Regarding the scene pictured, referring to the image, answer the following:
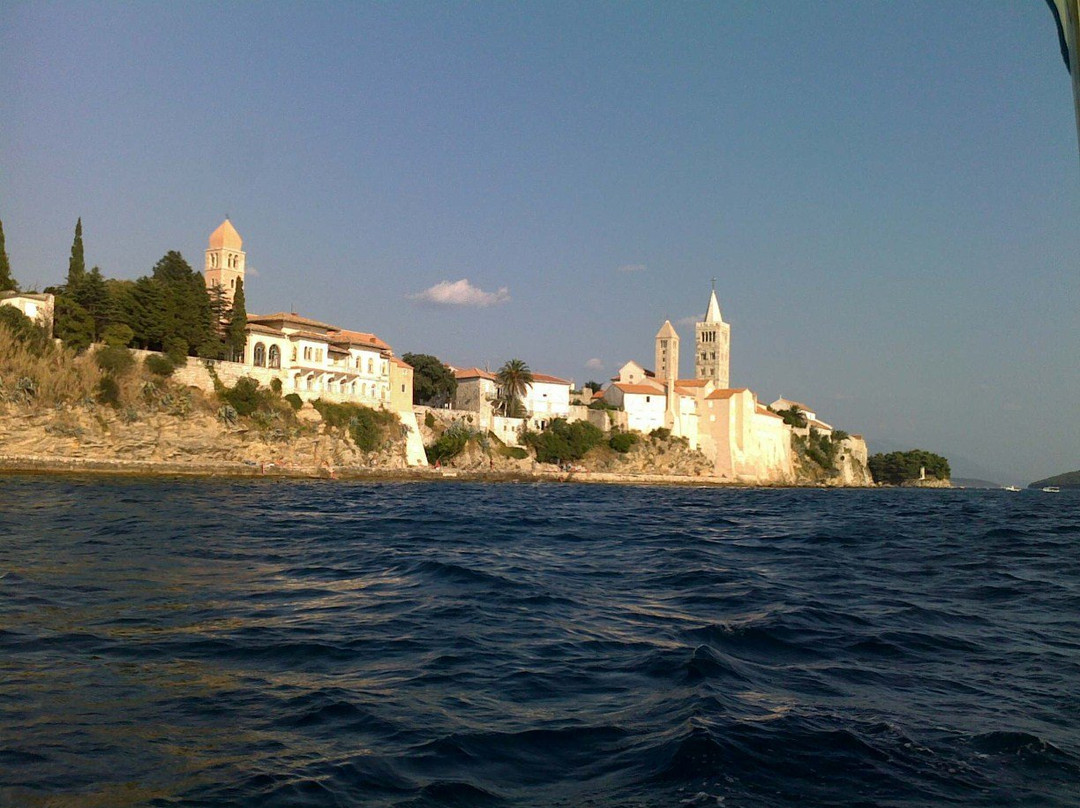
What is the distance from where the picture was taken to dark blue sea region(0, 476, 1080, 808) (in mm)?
4012

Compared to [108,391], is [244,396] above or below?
above

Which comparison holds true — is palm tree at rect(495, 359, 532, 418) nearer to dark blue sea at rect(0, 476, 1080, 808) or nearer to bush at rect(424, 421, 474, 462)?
bush at rect(424, 421, 474, 462)

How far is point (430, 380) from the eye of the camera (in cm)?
6850

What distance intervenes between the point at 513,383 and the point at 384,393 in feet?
43.9

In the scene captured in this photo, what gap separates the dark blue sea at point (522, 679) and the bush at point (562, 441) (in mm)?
51203

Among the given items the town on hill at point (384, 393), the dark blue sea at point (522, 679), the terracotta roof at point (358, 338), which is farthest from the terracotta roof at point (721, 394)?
the dark blue sea at point (522, 679)

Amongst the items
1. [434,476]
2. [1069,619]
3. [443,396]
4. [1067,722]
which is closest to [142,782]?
[1067,722]

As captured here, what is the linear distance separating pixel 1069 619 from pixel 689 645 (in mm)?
4286

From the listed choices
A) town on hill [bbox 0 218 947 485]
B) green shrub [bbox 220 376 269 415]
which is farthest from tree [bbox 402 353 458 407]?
green shrub [bbox 220 376 269 415]

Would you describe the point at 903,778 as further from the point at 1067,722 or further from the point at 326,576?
the point at 326,576

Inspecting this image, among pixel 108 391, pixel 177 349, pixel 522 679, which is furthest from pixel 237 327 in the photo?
pixel 522 679

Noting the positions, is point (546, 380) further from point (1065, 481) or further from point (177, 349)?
point (1065, 481)

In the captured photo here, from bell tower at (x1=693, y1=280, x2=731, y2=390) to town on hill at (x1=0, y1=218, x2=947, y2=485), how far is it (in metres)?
8.73

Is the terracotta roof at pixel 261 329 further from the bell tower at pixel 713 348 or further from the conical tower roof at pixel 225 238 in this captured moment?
the bell tower at pixel 713 348
